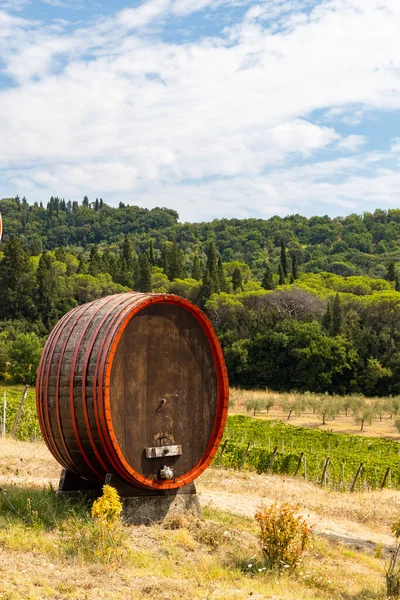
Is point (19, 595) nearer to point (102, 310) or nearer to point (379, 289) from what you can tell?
point (102, 310)

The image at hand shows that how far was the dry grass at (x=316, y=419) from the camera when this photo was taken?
44312 millimetres

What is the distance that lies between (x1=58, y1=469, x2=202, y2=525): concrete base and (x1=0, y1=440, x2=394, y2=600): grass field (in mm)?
196

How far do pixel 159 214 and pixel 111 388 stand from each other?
19172cm

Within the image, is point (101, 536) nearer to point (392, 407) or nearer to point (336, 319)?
point (392, 407)

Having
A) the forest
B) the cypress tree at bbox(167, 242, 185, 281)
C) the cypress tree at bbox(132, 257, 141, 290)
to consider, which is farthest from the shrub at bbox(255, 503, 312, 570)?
the cypress tree at bbox(167, 242, 185, 281)

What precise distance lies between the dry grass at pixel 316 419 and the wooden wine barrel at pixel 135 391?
34858mm

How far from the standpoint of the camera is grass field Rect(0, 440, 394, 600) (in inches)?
255

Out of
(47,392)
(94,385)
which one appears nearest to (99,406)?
(94,385)

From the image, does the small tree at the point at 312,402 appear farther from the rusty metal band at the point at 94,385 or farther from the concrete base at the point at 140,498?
the rusty metal band at the point at 94,385

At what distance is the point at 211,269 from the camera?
8069cm

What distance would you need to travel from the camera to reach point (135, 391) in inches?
338

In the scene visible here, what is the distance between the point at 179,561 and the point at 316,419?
43.4 m

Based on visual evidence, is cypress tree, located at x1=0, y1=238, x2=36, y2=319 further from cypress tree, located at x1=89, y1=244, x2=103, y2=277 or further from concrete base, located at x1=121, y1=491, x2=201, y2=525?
concrete base, located at x1=121, y1=491, x2=201, y2=525

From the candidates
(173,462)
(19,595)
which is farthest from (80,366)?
(19,595)
